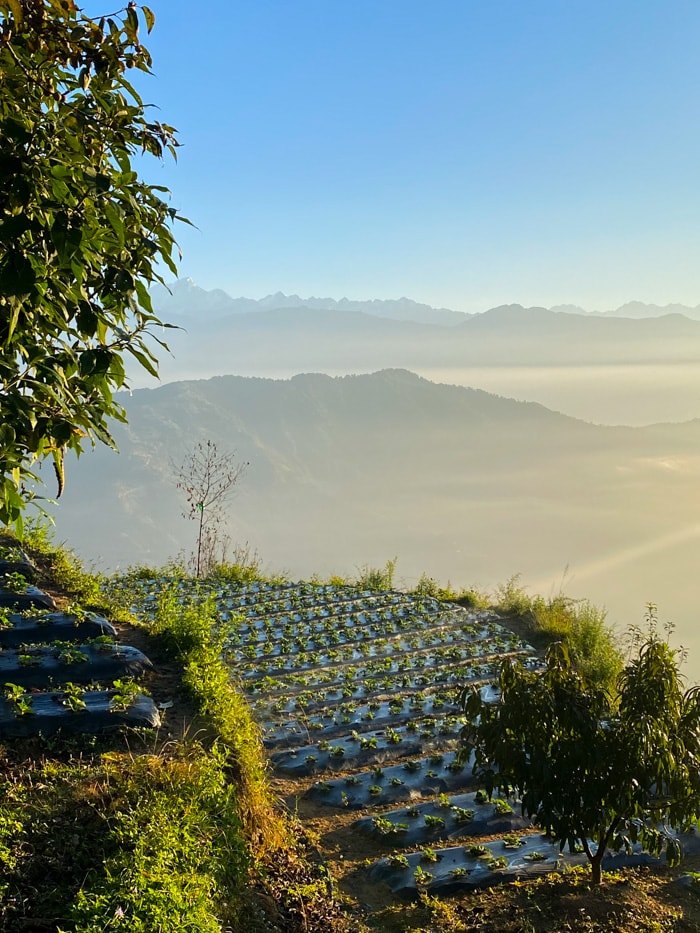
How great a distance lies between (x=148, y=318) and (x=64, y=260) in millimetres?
622

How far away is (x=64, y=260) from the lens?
212 cm

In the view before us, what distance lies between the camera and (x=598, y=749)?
4.15m

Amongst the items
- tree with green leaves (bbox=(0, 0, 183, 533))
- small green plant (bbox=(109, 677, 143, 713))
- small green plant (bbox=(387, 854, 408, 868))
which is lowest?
small green plant (bbox=(387, 854, 408, 868))

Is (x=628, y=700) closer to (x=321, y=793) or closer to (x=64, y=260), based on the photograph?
(x=321, y=793)

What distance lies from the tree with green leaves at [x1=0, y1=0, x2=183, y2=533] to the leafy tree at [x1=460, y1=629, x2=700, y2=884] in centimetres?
306

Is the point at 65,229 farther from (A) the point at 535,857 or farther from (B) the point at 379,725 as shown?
(B) the point at 379,725

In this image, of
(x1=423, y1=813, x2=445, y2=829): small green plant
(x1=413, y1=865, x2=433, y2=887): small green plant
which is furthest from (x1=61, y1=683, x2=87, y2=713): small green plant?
(x1=423, y1=813, x2=445, y2=829): small green plant

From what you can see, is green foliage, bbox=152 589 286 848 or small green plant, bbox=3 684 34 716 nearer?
small green plant, bbox=3 684 34 716

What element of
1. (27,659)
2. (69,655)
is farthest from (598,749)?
(27,659)

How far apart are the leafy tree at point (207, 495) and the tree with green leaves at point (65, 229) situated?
12.1 metres

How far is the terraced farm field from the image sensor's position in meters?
5.18

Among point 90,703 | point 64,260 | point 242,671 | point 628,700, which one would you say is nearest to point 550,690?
point 628,700

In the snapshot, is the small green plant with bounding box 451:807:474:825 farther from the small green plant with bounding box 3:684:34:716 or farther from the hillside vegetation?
the small green plant with bounding box 3:684:34:716

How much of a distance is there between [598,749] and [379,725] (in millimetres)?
3706
